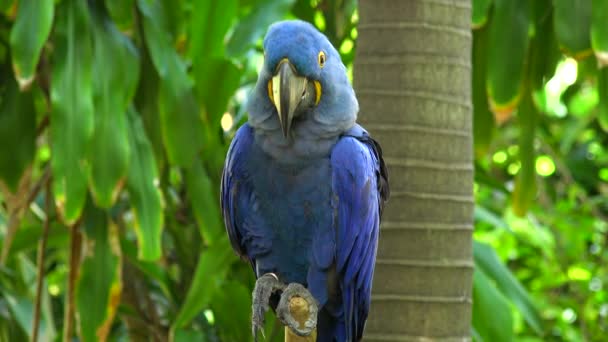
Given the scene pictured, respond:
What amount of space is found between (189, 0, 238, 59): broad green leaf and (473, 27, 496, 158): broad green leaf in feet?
2.23

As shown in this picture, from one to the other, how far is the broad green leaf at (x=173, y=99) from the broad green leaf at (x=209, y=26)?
7 centimetres

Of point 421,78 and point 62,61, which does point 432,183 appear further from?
point 62,61

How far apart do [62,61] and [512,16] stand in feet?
3.87

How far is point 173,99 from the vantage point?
2492 millimetres

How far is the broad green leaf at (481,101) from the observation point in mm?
2559

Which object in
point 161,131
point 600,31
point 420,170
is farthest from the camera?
point 161,131

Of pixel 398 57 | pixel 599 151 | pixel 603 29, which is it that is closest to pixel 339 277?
pixel 398 57

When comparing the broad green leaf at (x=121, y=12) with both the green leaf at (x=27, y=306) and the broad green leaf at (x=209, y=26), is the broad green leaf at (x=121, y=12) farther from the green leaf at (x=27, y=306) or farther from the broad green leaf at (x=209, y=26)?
the green leaf at (x=27, y=306)

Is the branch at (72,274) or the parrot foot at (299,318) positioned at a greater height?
the parrot foot at (299,318)

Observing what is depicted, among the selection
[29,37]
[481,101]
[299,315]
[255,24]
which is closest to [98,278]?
[29,37]

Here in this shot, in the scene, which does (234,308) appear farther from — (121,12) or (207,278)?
(121,12)

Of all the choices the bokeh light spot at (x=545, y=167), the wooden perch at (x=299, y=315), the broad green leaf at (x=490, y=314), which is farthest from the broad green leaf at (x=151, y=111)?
the bokeh light spot at (x=545, y=167)

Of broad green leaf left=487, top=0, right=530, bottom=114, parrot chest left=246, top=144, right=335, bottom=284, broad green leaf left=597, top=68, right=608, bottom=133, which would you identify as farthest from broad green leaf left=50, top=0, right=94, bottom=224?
broad green leaf left=597, top=68, right=608, bottom=133

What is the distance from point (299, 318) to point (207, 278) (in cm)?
101
